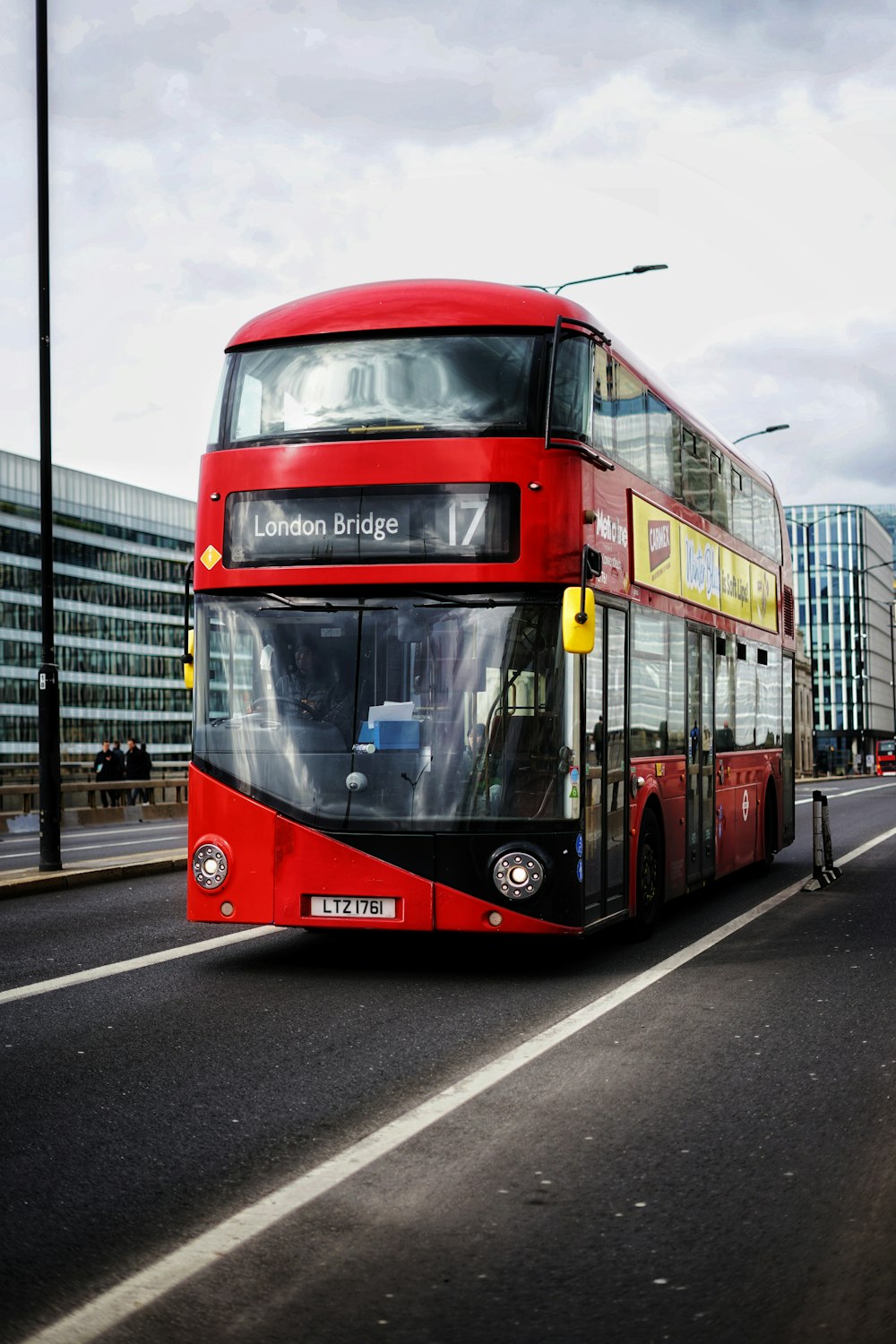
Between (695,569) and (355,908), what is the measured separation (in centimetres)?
496

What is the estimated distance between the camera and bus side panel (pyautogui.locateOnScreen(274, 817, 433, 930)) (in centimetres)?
954

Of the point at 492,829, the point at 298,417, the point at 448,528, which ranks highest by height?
the point at 298,417

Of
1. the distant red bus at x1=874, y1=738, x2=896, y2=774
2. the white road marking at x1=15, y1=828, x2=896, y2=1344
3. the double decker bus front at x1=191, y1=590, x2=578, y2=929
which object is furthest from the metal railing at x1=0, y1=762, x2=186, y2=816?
the distant red bus at x1=874, y1=738, x2=896, y2=774

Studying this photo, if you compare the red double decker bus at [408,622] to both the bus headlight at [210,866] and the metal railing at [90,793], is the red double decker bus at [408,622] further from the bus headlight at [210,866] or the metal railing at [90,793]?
the metal railing at [90,793]

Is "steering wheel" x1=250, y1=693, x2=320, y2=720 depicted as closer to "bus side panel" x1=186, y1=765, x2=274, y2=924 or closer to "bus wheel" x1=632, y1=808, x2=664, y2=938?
"bus side panel" x1=186, y1=765, x2=274, y2=924

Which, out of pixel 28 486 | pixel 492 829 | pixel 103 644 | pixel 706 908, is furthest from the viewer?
pixel 103 644

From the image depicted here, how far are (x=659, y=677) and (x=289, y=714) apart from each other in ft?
10.9

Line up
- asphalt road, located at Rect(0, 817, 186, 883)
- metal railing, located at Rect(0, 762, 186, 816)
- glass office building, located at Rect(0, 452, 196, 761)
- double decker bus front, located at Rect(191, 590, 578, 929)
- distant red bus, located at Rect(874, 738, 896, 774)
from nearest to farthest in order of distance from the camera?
double decker bus front, located at Rect(191, 590, 578, 929), asphalt road, located at Rect(0, 817, 186, 883), metal railing, located at Rect(0, 762, 186, 816), distant red bus, located at Rect(874, 738, 896, 774), glass office building, located at Rect(0, 452, 196, 761)

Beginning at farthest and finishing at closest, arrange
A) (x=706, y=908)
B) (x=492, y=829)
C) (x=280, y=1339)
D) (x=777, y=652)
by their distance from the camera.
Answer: (x=777, y=652) → (x=706, y=908) → (x=492, y=829) → (x=280, y=1339)

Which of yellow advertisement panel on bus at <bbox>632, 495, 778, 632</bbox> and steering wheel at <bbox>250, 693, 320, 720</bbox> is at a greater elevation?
yellow advertisement panel on bus at <bbox>632, 495, 778, 632</bbox>

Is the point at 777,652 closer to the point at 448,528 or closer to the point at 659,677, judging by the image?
the point at 659,677

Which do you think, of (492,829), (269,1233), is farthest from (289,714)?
(269,1233)

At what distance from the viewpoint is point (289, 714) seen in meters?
9.72

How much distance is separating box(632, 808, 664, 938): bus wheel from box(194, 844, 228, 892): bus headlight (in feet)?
9.81
